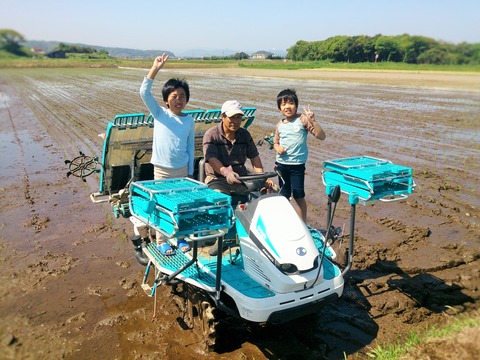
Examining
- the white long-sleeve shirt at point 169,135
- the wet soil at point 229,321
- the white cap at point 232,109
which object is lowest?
the wet soil at point 229,321

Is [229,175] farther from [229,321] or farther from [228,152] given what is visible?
[229,321]

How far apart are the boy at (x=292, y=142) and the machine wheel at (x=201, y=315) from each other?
5.53 feet

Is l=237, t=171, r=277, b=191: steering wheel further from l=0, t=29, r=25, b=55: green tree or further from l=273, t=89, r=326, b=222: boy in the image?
l=0, t=29, r=25, b=55: green tree

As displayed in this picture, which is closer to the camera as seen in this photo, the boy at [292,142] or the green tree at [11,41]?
the boy at [292,142]

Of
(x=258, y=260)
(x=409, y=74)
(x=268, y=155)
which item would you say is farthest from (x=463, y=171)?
(x=409, y=74)

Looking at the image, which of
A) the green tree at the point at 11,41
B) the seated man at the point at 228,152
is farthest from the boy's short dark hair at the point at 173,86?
the green tree at the point at 11,41

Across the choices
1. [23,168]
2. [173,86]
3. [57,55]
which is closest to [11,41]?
[23,168]

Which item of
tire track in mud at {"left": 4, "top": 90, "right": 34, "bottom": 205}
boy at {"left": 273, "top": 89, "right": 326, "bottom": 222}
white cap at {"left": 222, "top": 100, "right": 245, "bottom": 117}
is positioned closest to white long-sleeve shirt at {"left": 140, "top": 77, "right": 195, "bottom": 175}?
white cap at {"left": 222, "top": 100, "right": 245, "bottom": 117}

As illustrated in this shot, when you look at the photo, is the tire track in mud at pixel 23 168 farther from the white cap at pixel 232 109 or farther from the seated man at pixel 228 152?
the white cap at pixel 232 109

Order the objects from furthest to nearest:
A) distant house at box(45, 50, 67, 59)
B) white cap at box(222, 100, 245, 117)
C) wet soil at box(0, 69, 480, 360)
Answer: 1. distant house at box(45, 50, 67, 59)
2. white cap at box(222, 100, 245, 117)
3. wet soil at box(0, 69, 480, 360)

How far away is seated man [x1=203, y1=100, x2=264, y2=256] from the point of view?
421cm

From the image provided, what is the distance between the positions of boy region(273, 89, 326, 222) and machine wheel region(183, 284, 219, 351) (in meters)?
1.68

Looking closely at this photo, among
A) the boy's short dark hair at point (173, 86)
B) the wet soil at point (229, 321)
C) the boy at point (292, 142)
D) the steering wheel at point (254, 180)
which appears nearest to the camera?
the wet soil at point (229, 321)

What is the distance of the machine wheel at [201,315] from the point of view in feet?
11.5
